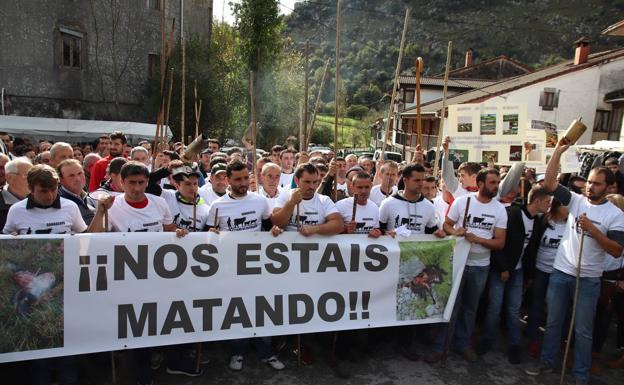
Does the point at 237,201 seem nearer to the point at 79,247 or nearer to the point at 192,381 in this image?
the point at 79,247

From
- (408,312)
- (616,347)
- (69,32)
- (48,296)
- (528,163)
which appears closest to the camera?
(48,296)

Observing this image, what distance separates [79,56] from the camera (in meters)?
21.8

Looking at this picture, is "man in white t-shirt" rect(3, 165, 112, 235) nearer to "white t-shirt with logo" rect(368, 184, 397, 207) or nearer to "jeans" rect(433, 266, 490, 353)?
"white t-shirt with logo" rect(368, 184, 397, 207)

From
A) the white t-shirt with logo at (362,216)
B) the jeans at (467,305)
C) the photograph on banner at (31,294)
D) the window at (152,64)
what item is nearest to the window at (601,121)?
the window at (152,64)

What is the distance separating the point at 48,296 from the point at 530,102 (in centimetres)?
2918

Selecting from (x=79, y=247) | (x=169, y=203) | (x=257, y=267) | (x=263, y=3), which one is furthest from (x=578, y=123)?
(x=263, y=3)

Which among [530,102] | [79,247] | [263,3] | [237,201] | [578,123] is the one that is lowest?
[79,247]

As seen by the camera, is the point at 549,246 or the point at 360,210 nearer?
the point at 360,210

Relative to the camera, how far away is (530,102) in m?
28.0

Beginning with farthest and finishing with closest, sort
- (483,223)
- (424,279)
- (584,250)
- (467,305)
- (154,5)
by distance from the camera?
1. (154,5)
2. (467,305)
3. (483,223)
4. (424,279)
5. (584,250)

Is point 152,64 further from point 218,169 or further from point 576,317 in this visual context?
point 576,317

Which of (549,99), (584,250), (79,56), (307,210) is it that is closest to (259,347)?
(307,210)

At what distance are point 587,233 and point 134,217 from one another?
13.5ft

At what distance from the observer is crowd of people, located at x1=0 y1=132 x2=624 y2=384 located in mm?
4238
